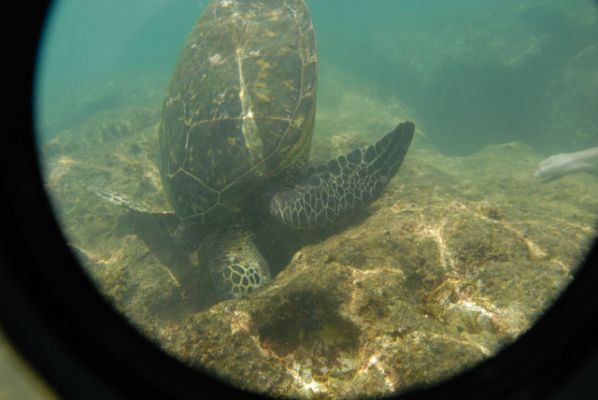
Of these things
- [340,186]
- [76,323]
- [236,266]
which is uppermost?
[76,323]

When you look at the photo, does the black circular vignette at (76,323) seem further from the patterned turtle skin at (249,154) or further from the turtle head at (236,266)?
Result: the patterned turtle skin at (249,154)

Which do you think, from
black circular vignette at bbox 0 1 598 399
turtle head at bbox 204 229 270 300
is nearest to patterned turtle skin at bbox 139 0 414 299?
turtle head at bbox 204 229 270 300

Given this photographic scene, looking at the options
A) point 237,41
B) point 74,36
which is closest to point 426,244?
point 237,41

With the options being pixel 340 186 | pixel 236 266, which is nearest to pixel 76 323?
pixel 236 266

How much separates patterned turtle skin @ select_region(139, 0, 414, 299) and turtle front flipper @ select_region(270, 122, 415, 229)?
0.01 metres

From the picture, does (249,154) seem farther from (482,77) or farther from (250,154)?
(482,77)

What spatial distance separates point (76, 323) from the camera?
104 cm

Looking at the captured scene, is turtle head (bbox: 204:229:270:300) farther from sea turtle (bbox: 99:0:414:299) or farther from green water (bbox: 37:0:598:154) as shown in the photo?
green water (bbox: 37:0:598:154)

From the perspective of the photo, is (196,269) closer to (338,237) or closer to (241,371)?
(338,237)

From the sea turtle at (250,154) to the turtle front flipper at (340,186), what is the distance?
0.05 feet

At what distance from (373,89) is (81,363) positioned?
2224 centimetres

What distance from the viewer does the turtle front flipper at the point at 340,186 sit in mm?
3955

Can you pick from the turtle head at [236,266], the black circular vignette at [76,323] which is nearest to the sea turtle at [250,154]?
the turtle head at [236,266]

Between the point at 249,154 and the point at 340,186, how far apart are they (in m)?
1.33
